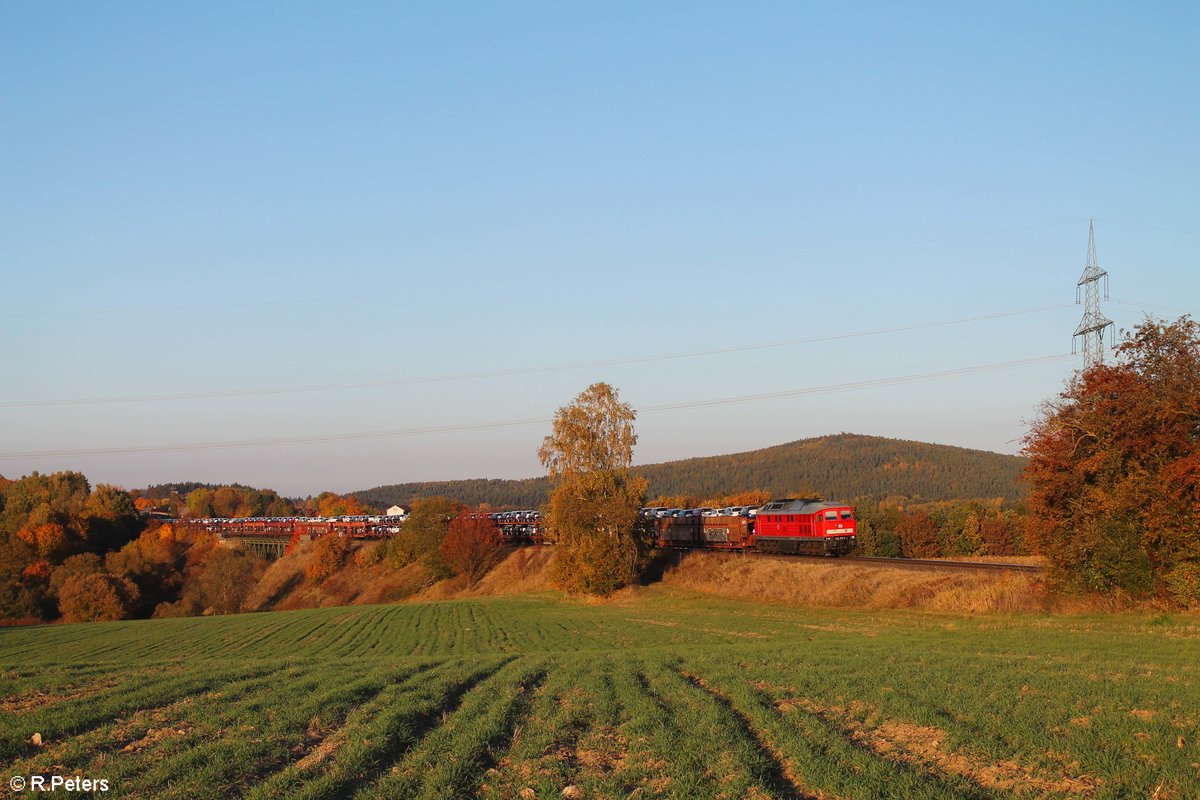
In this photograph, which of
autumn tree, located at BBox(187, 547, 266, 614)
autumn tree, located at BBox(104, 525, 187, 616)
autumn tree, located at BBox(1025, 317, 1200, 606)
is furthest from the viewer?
autumn tree, located at BBox(104, 525, 187, 616)

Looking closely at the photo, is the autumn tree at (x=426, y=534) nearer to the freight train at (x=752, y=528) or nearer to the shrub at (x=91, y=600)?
the freight train at (x=752, y=528)

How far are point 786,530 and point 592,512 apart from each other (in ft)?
48.3

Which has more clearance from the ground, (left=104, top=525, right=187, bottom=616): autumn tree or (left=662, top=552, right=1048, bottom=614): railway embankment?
(left=662, top=552, right=1048, bottom=614): railway embankment

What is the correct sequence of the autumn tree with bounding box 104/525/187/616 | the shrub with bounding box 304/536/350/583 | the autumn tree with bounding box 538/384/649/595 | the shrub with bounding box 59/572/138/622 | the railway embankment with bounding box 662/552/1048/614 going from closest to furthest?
the railway embankment with bounding box 662/552/1048/614 < the autumn tree with bounding box 538/384/649/595 < the shrub with bounding box 59/572/138/622 < the autumn tree with bounding box 104/525/187/616 < the shrub with bounding box 304/536/350/583

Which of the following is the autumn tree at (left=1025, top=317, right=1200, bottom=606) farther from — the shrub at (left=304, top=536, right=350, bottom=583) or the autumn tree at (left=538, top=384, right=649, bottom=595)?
the shrub at (left=304, top=536, right=350, bottom=583)

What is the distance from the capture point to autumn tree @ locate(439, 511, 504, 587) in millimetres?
84188

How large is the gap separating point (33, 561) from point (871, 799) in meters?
118

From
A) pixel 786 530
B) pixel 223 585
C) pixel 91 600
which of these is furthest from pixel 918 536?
pixel 91 600

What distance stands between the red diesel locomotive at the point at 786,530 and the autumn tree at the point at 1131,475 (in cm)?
2458

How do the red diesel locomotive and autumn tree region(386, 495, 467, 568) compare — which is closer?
the red diesel locomotive

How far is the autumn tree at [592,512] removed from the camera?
5644cm

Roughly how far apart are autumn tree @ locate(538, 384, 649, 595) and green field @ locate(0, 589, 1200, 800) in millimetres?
35243

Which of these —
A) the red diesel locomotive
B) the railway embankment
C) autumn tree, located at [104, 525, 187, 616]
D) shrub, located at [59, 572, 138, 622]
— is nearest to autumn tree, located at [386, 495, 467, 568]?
autumn tree, located at [104, 525, 187, 616]

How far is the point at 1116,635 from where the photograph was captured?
2303 centimetres
